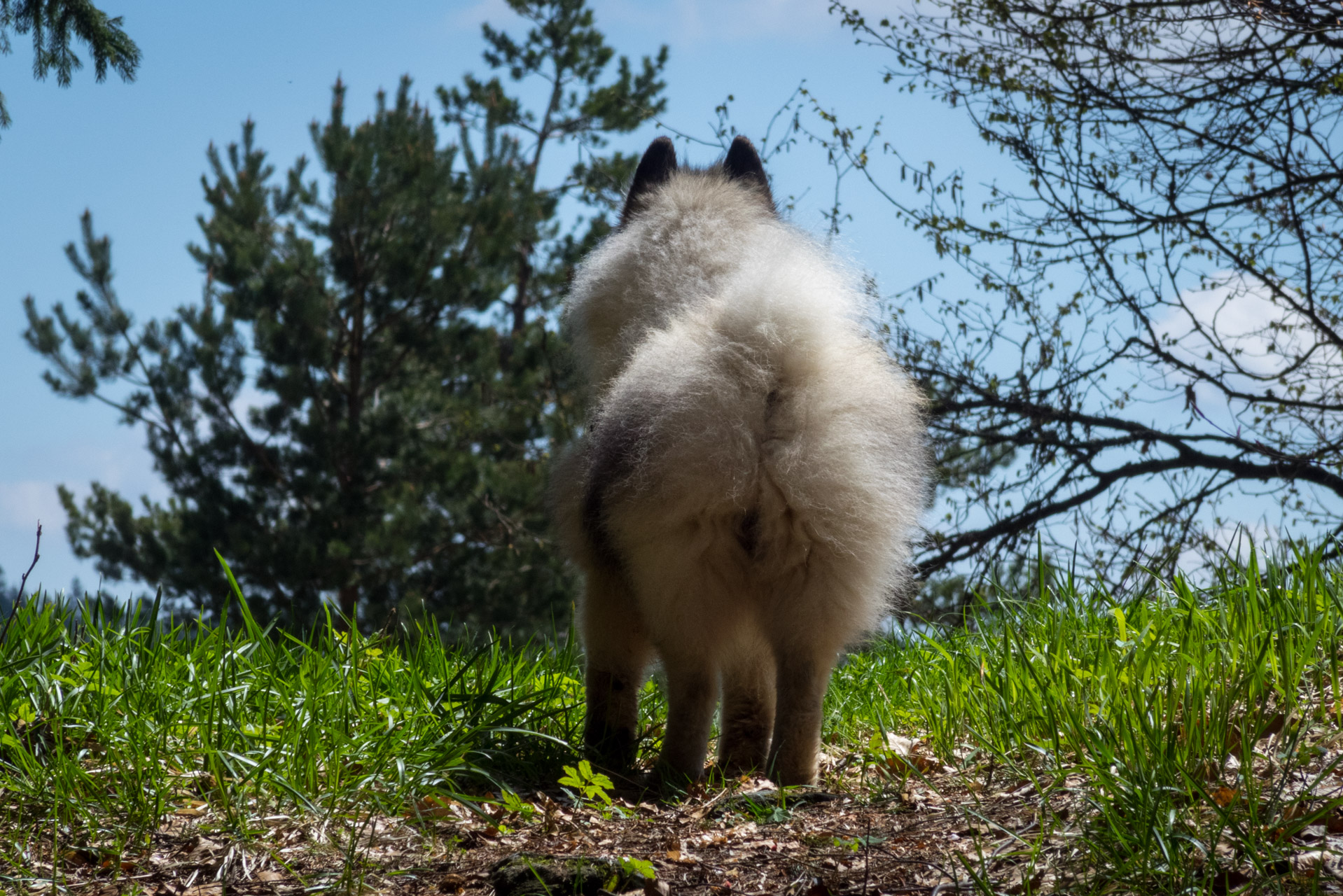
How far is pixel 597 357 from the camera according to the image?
4465 mm

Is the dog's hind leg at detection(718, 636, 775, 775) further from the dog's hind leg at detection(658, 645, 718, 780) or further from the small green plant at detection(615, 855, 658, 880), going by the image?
the small green plant at detection(615, 855, 658, 880)

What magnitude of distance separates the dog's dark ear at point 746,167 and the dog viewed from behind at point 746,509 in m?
0.92

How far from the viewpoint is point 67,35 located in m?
5.77

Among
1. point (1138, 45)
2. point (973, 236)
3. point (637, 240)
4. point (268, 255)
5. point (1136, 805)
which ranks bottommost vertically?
point (1136, 805)

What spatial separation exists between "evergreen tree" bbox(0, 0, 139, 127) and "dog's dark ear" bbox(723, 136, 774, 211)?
12.0 feet

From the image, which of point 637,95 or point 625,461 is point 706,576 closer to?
point 625,461

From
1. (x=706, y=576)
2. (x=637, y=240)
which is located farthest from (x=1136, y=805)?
(x=637, y=240)

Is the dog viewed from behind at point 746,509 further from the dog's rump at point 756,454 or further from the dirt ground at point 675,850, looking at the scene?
the dirt ground at point 675,850

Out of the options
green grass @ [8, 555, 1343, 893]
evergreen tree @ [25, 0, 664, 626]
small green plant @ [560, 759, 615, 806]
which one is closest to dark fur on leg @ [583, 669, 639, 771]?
green grass @ [8, 555, 1343, 893]

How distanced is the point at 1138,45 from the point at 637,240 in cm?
465

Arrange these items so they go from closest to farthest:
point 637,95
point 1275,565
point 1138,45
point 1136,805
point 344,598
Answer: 1. point 1136,805
2. point 1275,565
3. point 1138,45
4. point 344,598
5. point 637,95

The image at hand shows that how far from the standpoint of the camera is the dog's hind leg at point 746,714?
3.80 meters

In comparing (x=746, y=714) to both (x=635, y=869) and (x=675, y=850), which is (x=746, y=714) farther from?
(x=635, y=869)

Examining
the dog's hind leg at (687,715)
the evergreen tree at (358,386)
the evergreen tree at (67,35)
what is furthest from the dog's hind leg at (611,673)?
the evergreen tree at (358,386)
